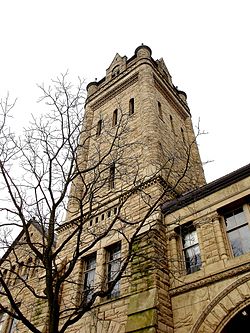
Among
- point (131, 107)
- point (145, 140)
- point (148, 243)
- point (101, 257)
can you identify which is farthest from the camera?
point (131, 107)

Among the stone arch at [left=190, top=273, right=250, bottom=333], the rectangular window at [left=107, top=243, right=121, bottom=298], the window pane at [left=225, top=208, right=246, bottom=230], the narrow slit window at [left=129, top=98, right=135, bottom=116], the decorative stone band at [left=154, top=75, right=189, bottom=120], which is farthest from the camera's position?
the decorative stone band at [left=154, top=75, right=189, bottom=120]

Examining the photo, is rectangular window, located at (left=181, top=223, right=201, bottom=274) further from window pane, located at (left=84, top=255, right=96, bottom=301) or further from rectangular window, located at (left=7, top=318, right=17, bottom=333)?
rectangular window, located at (left=7, top=318, right=17, bottom=333)

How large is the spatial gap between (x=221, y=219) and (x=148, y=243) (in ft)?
7.61

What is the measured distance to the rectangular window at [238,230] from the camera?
30.5 ft

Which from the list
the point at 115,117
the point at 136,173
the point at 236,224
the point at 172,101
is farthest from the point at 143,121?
the point at 236,224

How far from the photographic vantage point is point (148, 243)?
10328 millimetres

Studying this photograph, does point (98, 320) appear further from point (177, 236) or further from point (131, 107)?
point (131, 107)

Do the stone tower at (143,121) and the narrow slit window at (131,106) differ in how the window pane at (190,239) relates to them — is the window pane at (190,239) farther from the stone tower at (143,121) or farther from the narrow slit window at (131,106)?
the narrow slit window at (131,106)

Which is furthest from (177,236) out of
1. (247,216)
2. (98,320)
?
(98,320)

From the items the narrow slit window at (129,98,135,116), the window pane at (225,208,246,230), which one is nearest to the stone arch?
the window pane at (225,208,246,230)

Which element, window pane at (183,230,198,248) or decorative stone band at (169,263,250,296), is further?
window pane at (183,230,198,248)

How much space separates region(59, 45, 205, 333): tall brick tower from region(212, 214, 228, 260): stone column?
1.59 m

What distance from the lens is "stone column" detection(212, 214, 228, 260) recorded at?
30.6 feet

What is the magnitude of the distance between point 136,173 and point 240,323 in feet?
19.5
